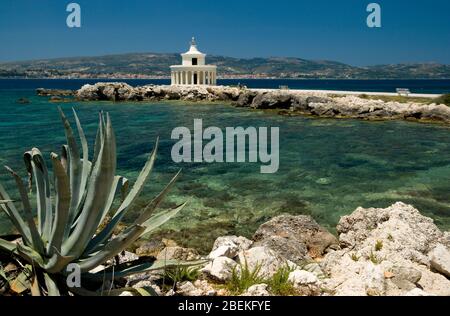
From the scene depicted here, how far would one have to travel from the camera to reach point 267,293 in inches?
162

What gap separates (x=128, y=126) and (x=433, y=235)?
1085 inches

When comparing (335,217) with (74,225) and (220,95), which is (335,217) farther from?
(220,95)

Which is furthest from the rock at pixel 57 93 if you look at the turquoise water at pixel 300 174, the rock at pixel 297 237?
the rock at pixel 297 237

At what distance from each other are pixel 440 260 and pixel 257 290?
2578mm

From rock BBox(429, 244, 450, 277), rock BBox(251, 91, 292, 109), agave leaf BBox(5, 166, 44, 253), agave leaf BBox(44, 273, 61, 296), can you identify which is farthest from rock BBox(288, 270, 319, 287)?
rock BBox(251, 91, 292, 109)

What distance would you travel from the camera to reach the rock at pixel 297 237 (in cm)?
682

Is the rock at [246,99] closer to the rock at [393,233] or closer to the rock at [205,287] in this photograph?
the rock at [393,233]

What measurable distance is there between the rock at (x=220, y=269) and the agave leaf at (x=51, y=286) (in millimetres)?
1720

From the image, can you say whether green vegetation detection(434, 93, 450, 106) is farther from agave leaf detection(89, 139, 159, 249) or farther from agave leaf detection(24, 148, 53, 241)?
agave leaf detection(24, 148, 53, 241)

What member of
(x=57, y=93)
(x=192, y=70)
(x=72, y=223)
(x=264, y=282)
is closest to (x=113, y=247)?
(x=72, y=223)

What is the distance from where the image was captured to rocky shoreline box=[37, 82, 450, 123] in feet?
110

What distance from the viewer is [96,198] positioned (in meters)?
3.90

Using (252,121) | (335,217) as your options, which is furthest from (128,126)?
(335,217)
